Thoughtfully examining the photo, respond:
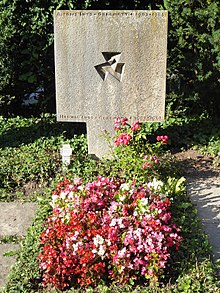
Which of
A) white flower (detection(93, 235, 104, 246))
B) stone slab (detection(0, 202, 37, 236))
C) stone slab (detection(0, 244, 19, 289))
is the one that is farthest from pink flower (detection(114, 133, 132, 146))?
white flower (detection(93, 235, 104, 246))

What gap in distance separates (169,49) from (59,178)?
108 inches

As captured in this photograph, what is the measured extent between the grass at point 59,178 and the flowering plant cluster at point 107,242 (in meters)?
0.11

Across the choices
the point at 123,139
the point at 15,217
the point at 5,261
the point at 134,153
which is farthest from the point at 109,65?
the point at 5,261

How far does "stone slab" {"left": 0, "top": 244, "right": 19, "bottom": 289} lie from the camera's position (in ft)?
11.9

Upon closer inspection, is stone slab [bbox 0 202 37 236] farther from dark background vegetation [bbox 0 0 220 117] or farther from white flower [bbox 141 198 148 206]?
dark background vegetation [bbox 0 0 220 117]

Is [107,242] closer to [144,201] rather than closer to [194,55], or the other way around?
[144,201]

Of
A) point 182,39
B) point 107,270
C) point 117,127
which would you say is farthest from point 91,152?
Result: point 107,270

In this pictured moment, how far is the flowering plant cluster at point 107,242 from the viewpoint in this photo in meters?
3.36

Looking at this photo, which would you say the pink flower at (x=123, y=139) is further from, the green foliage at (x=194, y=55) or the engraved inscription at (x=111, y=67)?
the green foliage at (x=194, y=55)

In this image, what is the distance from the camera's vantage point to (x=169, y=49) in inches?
269

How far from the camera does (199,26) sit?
6.22 metres

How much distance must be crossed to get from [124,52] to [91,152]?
3.99 feet

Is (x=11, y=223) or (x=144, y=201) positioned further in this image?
(x=11, y=223)

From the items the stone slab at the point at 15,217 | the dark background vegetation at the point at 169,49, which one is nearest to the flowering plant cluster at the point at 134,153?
the stone slab at the point at 15,217
